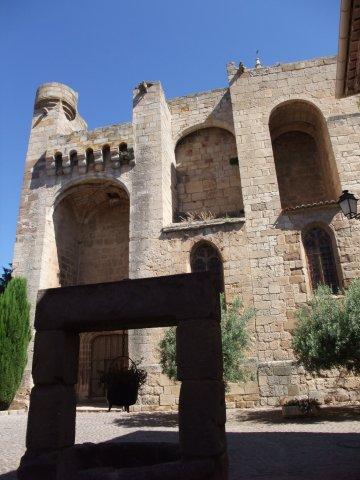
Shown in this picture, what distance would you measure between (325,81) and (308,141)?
Answer: 2371mm

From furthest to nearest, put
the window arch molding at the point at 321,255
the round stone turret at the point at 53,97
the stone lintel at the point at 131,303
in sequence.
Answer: the round stone turret at the point at 53,97 → the window arch molding at the point at 321,255 → the stone lintel at the point at 131,303

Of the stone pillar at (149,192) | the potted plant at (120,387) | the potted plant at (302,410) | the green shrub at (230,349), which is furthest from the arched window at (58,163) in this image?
the potted plant at (120,387)

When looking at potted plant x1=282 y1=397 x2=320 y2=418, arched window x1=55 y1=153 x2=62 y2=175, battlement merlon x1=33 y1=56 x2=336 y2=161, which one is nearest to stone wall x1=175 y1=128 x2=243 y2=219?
battlement merlon x1=33 y1=56 x2=336 y2=161

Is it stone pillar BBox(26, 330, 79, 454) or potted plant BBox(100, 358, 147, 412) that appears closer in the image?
stone pillar BBox(26, 330, 79, 454)

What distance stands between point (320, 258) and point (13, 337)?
998cm

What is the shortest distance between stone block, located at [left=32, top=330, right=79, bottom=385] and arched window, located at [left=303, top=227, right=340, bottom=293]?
31.1 ft

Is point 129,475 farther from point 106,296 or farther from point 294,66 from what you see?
point 294,66

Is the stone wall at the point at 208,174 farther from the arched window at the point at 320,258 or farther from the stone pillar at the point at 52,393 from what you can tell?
the stone pillar at the point at 52,393

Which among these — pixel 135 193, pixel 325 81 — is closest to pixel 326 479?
pixel 135 193

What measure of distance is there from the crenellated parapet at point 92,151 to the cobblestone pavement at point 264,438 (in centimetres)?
888

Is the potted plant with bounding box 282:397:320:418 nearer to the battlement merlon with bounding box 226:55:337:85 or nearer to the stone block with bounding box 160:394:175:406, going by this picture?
the stone block with bounding box 160:394:175:406

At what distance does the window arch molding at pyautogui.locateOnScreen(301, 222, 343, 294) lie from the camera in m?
11.8

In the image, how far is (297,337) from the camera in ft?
29.9

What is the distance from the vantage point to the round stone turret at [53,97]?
654 inches
